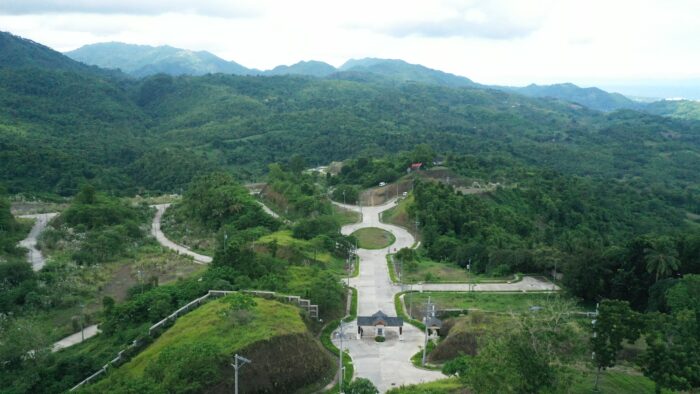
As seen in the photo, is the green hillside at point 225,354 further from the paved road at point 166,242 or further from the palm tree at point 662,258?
the paved road at point 166,242

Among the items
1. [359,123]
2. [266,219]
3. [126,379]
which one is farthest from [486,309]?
[359,123]

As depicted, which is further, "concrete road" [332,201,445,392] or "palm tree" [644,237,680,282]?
"palm tree" [644,237,680,282]

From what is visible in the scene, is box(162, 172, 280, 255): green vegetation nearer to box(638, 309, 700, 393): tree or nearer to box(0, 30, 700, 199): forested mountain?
box(0, 30, 700, 199): forested mountain

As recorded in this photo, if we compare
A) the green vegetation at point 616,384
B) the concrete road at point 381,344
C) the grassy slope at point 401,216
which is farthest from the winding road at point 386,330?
the green vegetation at point 616,384

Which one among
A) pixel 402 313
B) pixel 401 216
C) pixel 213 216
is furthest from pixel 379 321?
pixel 213 216

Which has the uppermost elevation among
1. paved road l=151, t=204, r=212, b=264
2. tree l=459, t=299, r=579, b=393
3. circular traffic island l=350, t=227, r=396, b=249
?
tree l=459, t=299, r=579, b=393

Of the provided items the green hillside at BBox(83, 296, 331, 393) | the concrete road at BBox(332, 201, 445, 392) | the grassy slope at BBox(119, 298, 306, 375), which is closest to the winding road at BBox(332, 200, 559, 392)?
the concrete road at BBox(332, 201, 445, 392)

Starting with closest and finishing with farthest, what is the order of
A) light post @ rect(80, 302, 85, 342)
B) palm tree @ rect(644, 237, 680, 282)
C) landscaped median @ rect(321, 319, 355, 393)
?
landscaped median @ rect(321, 319, 355, 393) → light post @ rect(80, 302, 85, 342) → palm tree @ rect(644, 237, 680, 282)
